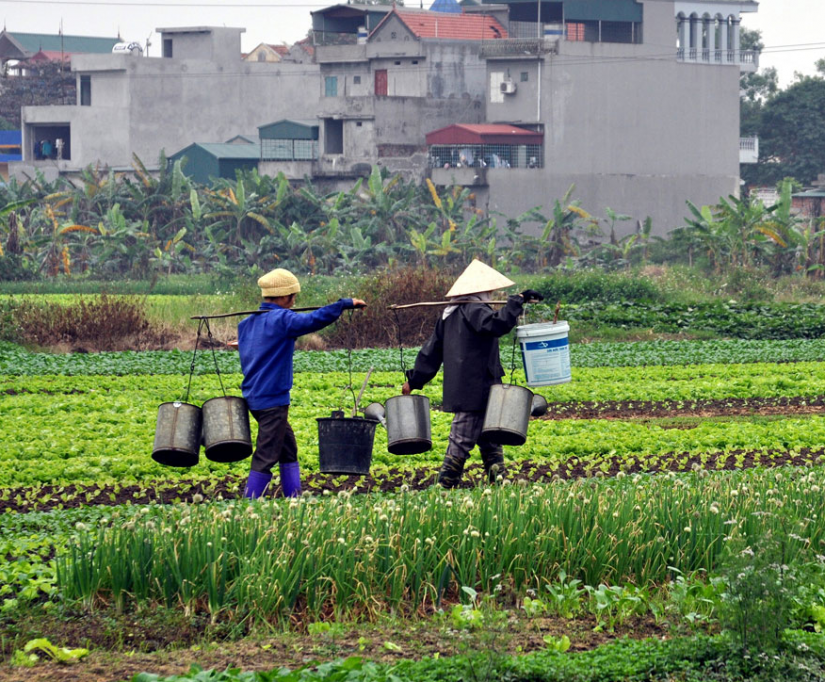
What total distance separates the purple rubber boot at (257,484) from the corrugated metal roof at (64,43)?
248 feet

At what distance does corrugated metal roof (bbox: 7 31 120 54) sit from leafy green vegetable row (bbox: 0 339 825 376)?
206 ft

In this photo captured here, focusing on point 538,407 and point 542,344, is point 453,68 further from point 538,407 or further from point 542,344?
point 542,344

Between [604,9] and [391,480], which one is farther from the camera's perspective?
[604,9]

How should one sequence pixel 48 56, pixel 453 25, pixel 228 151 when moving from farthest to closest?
pixel 48 56, pixel 453 25, pixel 228 151

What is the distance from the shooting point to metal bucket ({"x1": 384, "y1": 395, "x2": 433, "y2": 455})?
9.67 meters

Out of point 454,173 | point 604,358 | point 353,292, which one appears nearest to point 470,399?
point 604,358

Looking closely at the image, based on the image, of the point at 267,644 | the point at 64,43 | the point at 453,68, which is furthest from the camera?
the point at 64,43

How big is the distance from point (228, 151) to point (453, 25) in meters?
12.2

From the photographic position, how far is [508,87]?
177 ft

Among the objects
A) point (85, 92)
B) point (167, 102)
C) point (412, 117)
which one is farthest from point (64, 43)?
point (412, 117)

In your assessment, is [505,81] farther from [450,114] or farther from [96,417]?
[96,417]

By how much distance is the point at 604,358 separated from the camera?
20.6m

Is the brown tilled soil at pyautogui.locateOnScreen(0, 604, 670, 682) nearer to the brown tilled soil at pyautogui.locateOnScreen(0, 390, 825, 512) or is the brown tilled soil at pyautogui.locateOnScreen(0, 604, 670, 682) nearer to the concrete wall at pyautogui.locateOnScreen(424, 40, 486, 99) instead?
the brown tilled soil at pyautogui.locateOnScreen(0, 390, 825, 512)

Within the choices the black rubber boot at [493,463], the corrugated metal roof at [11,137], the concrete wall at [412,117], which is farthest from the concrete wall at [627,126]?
the black rubber boot at [493,463]
